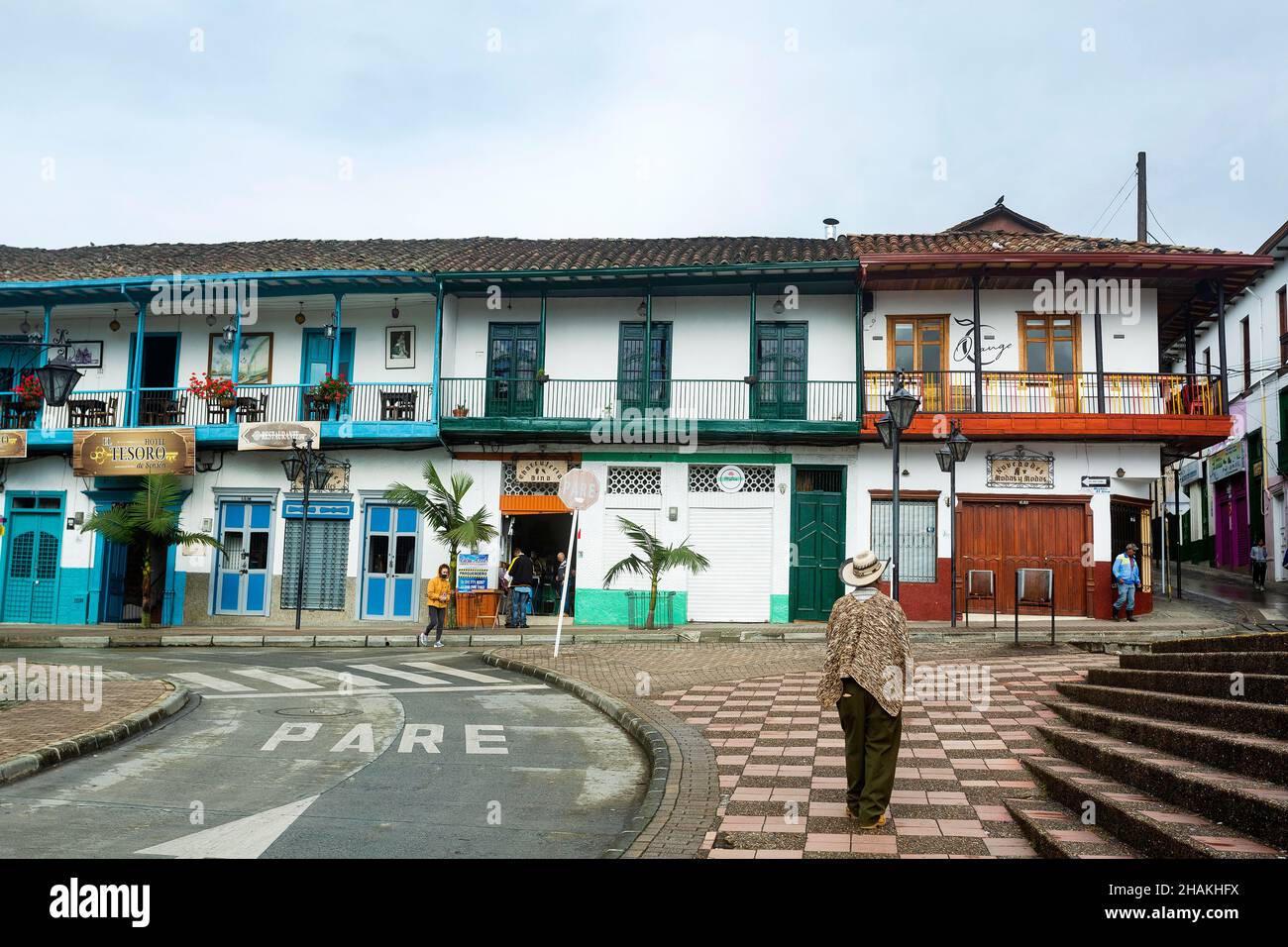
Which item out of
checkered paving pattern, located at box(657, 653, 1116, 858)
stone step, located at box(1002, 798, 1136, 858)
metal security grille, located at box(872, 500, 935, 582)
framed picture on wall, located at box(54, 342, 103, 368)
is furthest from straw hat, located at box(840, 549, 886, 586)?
framed picture on wall, located at box(54, 342, 103, 368)

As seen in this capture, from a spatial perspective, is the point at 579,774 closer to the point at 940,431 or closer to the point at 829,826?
the point at 829,826

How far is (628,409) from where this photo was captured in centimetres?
2259

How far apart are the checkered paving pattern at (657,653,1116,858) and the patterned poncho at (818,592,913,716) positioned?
2.49 ft

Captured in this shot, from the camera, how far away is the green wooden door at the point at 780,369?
22.3 meters

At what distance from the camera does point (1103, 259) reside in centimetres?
2033

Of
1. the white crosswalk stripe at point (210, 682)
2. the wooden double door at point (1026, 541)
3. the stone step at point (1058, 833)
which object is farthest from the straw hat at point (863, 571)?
the wooden double door at point (1026, 541)

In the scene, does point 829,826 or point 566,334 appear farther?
point 566,334

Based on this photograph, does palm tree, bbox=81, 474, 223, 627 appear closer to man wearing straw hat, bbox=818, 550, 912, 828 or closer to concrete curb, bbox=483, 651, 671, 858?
concrete curb, bbox=483, 651, 671, 858

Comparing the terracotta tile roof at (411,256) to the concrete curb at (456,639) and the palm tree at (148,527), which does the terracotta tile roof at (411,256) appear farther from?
the concrete curb at (456,639)

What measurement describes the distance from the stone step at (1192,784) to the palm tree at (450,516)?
14381 millimetres

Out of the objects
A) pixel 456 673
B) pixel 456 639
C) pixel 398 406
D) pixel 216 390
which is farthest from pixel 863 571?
pixel 216 390
